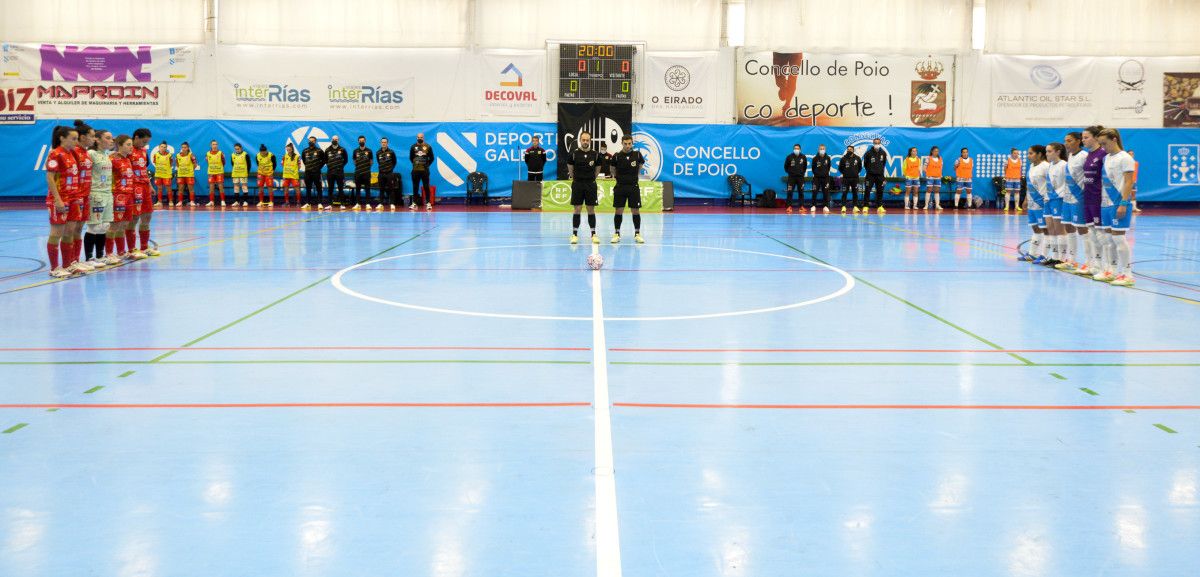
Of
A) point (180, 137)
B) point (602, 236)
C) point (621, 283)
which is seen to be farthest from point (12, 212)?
point (621, 283)

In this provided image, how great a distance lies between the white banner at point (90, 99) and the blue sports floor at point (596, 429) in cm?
1985

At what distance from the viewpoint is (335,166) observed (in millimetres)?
28344

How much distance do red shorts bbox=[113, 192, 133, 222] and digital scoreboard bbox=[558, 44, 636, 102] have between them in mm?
16797

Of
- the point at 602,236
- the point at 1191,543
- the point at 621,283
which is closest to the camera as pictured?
the point at 1191,543

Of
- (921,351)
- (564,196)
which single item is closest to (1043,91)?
(564,196)

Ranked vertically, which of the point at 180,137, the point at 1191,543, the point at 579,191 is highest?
the point at 180,137

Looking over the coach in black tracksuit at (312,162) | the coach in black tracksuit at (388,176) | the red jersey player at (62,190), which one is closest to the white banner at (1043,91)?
the coach in black tracksuit at (388,176)

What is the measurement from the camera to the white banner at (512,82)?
30.4 metres

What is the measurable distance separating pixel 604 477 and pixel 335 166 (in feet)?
82.4

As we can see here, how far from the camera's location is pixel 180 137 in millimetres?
29891

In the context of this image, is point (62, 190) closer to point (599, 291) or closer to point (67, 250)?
point (67, 250)

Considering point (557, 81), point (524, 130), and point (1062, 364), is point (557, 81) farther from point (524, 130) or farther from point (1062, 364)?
point (1062, 364)

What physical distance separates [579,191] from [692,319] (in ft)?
26.9

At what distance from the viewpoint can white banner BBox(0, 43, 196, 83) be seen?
2942 centimetres
